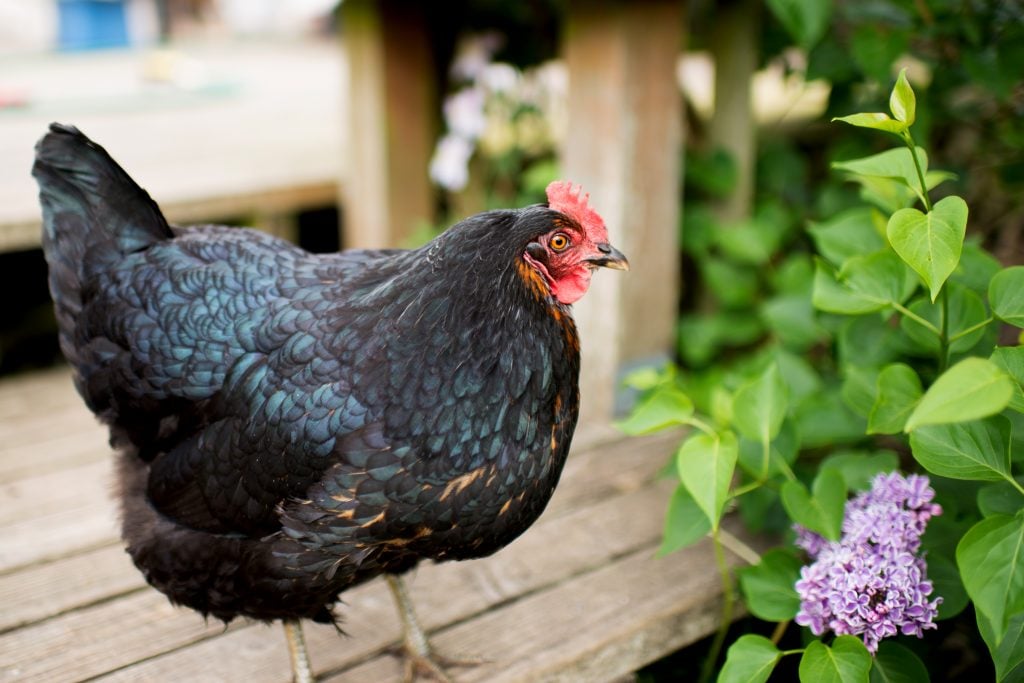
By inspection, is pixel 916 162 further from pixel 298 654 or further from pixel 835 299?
pixel 298 654

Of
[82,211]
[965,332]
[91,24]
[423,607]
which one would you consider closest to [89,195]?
[82,211]

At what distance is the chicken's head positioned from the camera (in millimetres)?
1643

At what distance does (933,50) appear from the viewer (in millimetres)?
3000

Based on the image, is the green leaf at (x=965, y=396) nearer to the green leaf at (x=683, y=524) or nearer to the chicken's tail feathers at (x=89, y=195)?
the green leaf at (x=683, y=524)

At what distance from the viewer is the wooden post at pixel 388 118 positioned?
11.6 ft

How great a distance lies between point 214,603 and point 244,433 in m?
0.40

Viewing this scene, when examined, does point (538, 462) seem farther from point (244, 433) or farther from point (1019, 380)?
point (1019, 380)

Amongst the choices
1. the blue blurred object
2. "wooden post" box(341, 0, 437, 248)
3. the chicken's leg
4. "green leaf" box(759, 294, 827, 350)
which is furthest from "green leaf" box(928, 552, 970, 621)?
the blue blurred object

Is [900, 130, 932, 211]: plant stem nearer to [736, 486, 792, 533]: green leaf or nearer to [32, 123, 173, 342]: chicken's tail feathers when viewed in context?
[736, 486, 792, 533]: green leaf

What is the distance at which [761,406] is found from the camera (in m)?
2.00

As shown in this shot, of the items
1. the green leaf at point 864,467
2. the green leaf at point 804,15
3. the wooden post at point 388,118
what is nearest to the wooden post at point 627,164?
the green leaf at point 804,15

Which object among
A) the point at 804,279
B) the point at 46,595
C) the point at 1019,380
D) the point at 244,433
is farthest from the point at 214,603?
the point at 804,279

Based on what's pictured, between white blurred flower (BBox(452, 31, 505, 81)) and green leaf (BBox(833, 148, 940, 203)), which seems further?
white blurred flower (BBox(452, 31, 505, 81))

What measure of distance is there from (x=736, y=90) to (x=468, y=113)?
3.61 ft
